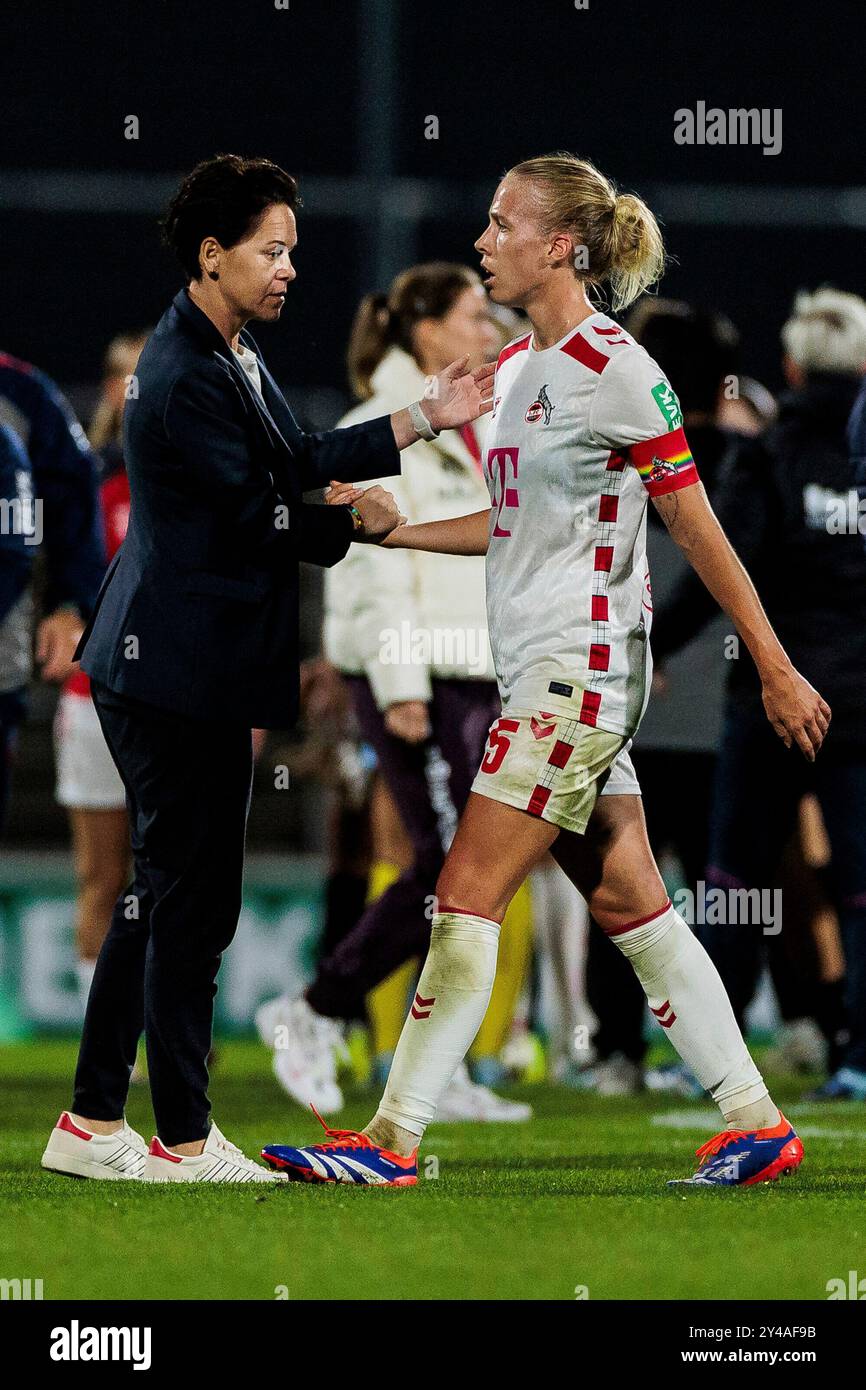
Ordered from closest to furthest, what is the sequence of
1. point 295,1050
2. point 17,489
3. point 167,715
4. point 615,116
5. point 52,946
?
point 167,715 < point 17,489 < point 295,1050 < point 52,946 < point 615,116

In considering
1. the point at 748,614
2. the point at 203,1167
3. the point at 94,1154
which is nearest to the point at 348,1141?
the point at 203,1167

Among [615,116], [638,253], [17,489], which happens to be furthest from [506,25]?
[638,253]

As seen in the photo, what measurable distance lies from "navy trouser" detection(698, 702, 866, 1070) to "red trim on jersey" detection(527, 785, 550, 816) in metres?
2.57

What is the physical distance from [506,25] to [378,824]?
10.8 meters

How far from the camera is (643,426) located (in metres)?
4.36

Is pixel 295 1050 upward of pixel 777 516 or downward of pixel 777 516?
downward

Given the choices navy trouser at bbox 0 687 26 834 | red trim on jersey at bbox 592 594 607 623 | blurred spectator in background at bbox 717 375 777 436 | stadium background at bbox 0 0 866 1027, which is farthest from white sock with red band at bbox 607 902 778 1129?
stadium background at bbox 0 0 866 1027

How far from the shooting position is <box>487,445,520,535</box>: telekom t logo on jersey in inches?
178

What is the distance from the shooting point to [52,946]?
9875mm

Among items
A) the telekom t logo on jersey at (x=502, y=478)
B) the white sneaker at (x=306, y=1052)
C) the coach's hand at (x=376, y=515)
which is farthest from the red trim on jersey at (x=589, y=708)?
the white sneaker at (x=306, y=1052)

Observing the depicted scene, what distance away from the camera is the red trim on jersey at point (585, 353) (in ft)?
14.5

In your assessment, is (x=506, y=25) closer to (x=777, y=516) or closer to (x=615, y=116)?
(x=615, y=116)

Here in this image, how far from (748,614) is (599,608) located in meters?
0.29

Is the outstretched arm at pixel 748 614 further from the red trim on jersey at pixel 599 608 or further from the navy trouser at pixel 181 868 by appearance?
the navy trouser at pixel 181 868
